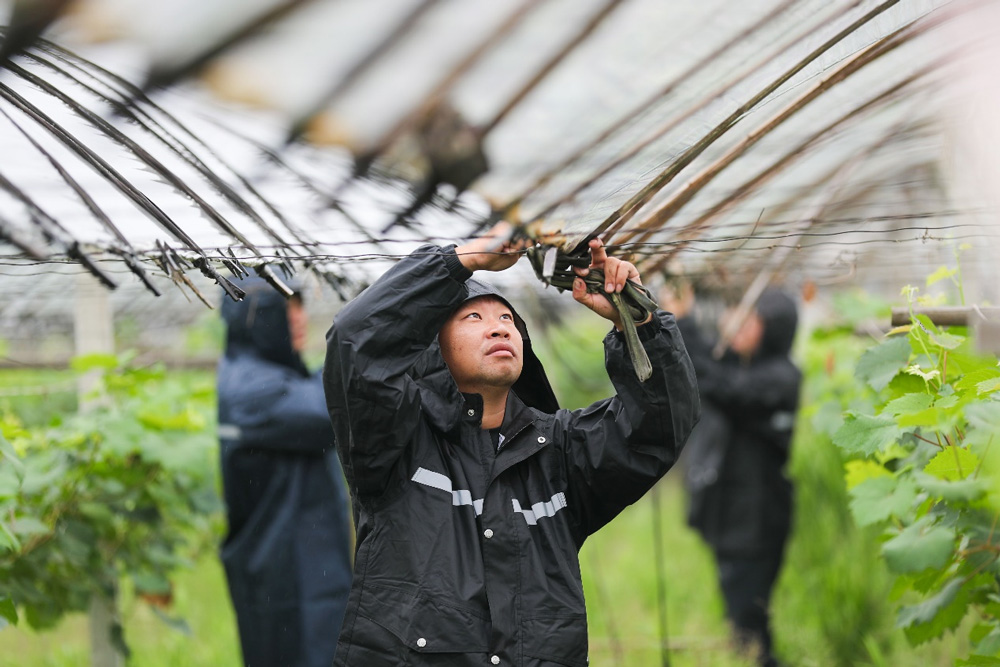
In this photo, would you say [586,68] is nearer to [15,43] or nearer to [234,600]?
[15,43]

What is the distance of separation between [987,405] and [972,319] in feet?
1.98

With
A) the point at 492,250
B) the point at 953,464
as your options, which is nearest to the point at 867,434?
the point at 953,464

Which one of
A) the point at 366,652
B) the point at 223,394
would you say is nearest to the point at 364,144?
the point at 366,652

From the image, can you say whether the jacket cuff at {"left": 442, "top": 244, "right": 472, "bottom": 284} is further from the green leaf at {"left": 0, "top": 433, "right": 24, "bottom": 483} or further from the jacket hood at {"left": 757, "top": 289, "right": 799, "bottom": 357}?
the jacket hood at {"left": 757, "top": 289, "right": 799, "bottom": 357}

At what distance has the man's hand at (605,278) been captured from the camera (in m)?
2.11

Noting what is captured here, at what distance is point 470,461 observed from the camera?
225cm

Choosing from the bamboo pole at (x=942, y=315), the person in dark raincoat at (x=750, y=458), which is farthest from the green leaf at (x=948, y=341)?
the person in dark raincoat at (x=750, y=458)

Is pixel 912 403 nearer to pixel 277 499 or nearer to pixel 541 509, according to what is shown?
pixel 541 509

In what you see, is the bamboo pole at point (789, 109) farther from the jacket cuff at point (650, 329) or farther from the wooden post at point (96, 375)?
the wooden post at point (96, 375)

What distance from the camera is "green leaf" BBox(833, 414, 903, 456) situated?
212cm

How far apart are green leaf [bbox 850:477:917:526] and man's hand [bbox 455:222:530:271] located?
42.2 inches

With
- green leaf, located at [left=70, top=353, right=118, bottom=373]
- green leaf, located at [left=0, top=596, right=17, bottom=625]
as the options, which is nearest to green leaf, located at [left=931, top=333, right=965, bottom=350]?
green leaf, located at [left=0, top=596, right=17, bottom=625]

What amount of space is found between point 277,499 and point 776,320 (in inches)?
108

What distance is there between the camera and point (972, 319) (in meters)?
A: 2.33
